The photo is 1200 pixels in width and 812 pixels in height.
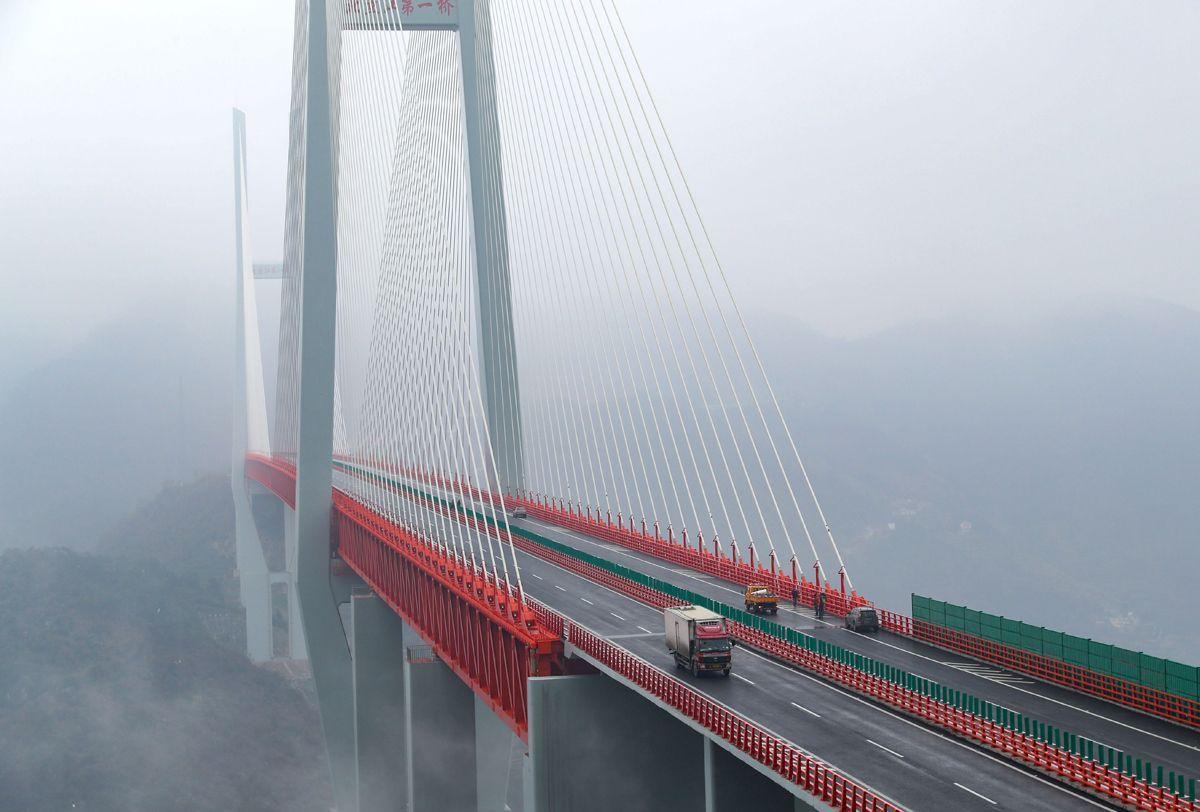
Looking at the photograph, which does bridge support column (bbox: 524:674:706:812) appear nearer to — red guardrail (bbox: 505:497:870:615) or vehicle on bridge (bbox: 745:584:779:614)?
vehicle on bridge (bbox: 745:584:779:614)

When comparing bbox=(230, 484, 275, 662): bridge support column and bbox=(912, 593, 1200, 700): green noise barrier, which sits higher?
bbox=(912, 593, 1200, 700): green noise barrier

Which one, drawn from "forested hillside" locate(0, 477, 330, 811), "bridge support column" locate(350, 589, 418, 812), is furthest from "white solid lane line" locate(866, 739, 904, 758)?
"forested hillside" locate(0, 477, 330, 811)

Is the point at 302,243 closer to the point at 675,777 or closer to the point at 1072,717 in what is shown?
the point at 675,777

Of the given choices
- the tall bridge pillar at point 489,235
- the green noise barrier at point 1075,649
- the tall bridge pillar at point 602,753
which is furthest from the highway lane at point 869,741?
the tall bridge pillar at point 489,235

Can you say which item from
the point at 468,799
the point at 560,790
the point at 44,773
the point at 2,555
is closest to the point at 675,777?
the point at 560,790

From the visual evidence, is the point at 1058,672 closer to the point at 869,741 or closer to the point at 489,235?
the point at 869,741

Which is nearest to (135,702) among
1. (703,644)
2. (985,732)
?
(703,644)

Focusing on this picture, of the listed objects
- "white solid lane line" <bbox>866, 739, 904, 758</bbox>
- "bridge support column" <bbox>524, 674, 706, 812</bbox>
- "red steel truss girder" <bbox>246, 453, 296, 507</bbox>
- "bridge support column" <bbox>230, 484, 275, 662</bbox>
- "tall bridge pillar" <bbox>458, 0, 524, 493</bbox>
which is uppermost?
"tall bridge pillar" <bbox>458, 0, 524, 493</bbox>
